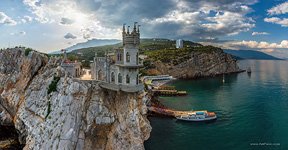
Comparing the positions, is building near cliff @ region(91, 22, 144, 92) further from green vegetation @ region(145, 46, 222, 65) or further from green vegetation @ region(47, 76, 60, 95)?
green vegetation @ region(145, 46, 222, 65)

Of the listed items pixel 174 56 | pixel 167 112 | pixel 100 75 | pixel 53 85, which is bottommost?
pixel 167 112

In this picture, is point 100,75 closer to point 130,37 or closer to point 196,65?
point 130,37

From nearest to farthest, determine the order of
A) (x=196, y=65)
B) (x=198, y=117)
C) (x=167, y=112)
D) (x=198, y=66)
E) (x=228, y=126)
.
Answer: (x=228, y=126), (x=198, y=117), (x=167, y=112), (x=196, y=65), (x=198, y=66)

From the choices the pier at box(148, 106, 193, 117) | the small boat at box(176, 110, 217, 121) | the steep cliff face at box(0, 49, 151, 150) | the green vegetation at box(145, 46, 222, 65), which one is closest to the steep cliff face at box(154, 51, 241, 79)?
the green vegetation at box(145, 46, 222, 65)

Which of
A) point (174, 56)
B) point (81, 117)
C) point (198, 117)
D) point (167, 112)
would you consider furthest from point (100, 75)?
point (174, 56)

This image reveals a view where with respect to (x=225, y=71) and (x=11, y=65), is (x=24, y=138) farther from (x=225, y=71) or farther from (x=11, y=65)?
(x=225, y=71)

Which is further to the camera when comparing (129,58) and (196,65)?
(196,65)
